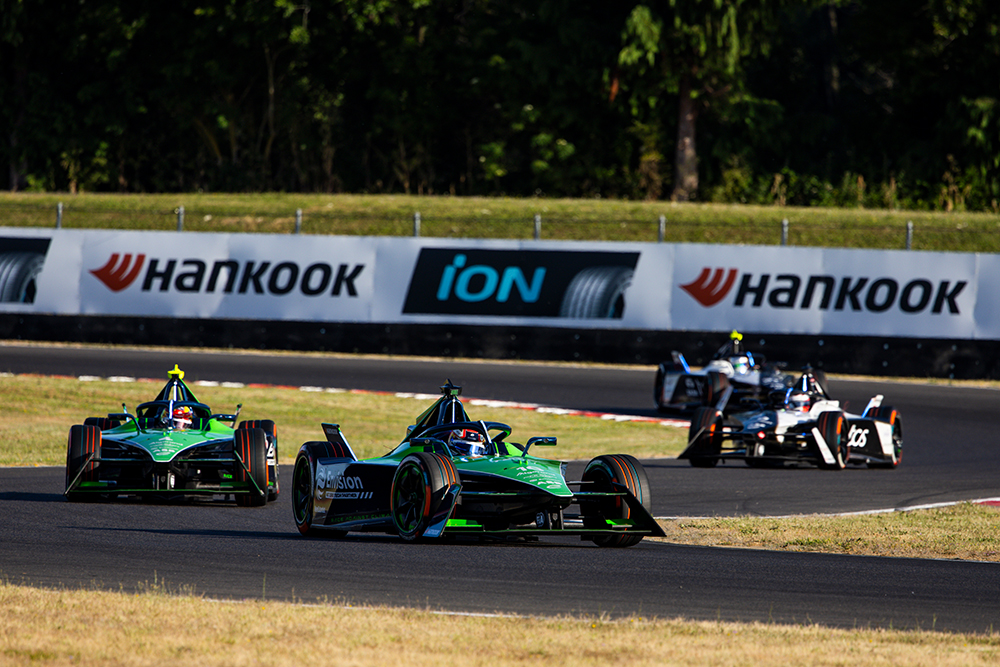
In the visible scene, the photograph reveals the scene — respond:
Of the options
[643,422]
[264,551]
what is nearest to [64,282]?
[643,422]

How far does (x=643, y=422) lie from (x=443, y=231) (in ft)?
36.0

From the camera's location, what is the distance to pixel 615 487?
943 cm

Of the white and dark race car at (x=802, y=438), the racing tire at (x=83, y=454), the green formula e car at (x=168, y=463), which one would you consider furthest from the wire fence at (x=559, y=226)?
the racing tire at (x=83, y=454)

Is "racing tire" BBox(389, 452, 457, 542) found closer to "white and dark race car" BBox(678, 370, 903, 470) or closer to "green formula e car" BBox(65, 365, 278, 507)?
"green formula e car" BBox(65, 365, 278, 507)

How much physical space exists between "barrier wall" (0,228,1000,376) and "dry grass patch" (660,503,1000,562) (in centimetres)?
1363

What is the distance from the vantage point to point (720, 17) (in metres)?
38.3

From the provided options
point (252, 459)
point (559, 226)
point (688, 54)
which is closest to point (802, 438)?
point (252, 459)

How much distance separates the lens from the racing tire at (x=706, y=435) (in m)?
15.9

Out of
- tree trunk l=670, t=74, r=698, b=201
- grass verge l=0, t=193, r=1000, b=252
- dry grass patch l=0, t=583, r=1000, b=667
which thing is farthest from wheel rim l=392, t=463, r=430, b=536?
tree trunk l=670, t=74, r=698, b=201

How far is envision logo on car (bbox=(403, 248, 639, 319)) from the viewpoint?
85.7 feet

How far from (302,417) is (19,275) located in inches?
380

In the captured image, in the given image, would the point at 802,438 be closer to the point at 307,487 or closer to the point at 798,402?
the point at 798,402

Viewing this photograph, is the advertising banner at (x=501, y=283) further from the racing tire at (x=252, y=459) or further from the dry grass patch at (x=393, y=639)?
the dry grass patch at (x=393, y=639)

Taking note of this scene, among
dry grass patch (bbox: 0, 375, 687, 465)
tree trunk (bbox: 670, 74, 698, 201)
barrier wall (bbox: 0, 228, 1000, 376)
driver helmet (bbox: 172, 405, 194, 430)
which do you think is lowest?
dry grass patch (bbox: 0, 375, 687, 465)
